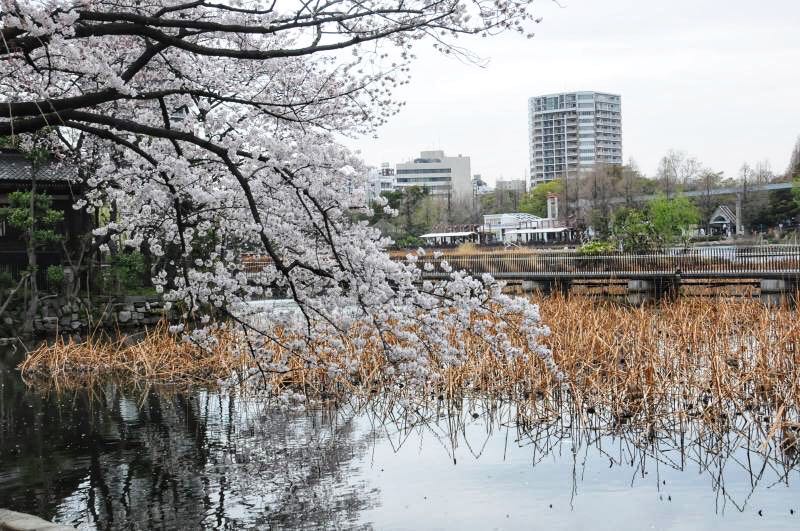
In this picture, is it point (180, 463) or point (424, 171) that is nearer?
point (180, 463)

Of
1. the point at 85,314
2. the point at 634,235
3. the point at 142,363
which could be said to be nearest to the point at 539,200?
the point at 634,235

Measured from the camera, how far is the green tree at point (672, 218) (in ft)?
164

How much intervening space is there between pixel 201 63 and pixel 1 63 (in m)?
4.35

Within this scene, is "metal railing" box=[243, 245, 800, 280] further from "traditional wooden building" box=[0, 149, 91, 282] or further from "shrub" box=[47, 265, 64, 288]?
"traditional wooden building" box=[0, 149, 91, 282]

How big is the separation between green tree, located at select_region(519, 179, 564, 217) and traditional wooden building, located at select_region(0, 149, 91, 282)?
64.5m

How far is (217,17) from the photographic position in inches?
401

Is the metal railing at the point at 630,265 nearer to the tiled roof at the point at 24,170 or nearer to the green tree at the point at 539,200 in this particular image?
the tiled roof at the point at 24,170

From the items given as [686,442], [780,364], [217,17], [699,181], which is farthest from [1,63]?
[699,181]

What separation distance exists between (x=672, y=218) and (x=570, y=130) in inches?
3028

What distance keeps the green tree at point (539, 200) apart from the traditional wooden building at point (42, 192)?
64.5m

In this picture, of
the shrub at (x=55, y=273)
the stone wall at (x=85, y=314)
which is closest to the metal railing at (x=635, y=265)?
the stone wall at (x=85, y=314)

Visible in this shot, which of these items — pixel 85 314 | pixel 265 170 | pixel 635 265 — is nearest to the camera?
pixel 265 170

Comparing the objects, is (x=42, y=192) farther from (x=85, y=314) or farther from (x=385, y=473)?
(x=385, y=473)

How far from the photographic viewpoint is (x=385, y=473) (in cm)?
901
